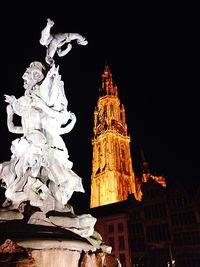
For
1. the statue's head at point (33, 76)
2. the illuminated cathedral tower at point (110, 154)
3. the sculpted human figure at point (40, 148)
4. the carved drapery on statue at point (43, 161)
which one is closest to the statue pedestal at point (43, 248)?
the carved drapery on statue at point (43, 161)

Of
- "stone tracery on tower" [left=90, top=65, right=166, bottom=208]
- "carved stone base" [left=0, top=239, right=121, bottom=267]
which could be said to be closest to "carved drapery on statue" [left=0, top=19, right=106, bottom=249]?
"carved stone base" [left=0, top=239, right=121, bottom=267]

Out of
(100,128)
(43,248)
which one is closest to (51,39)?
(43,248)

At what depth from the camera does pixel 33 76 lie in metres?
9.34

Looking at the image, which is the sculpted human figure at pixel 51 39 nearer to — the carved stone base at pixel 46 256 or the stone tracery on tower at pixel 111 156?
the carved stone base at pixel 46 256

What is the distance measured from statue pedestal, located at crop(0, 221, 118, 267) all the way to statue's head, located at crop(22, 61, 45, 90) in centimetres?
460

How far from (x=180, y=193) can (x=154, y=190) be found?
3.50m

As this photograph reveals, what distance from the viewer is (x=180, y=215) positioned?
35.4 metres

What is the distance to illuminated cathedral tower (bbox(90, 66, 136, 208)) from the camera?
229 ft

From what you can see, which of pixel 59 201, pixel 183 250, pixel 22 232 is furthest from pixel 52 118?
pixel 183 250

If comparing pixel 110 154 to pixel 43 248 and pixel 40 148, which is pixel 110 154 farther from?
pixel 43 248

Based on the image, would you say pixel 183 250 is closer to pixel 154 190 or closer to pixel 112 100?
pixel 154 190

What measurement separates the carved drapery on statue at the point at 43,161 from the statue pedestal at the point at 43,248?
19.7 inches

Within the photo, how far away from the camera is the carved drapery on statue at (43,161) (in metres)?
6.76

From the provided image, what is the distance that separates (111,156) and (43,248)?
68.9 metres
